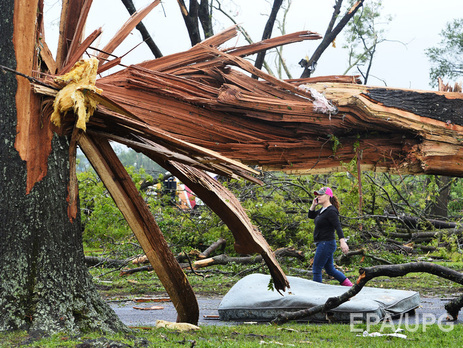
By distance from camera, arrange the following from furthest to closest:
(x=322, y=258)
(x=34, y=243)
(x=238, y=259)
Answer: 1. (x=238, y=259)
2. (x=322, y=258)
3. (x=34, y=243)

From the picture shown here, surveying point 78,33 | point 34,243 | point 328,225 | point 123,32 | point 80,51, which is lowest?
point 34,243

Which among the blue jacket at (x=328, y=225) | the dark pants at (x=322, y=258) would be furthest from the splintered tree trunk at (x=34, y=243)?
the blue jacket at (x=328, y=225)

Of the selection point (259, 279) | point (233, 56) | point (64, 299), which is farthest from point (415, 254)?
point (64, 299)

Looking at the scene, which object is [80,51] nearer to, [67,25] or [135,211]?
[67,25]

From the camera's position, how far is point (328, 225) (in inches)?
294

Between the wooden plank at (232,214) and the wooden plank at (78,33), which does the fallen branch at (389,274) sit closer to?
the wooden plank at (232,214)

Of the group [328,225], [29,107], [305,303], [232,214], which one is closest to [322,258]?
[328,225]

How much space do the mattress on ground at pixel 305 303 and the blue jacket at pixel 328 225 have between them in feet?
4.57

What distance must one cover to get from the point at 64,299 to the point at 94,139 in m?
1.16

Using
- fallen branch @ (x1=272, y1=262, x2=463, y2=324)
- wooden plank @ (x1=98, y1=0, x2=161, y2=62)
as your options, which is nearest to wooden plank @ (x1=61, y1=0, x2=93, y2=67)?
wooden plank @ (x1=98, y1=0, x2=161, y2=62)

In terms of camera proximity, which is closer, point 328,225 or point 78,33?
point 78,33

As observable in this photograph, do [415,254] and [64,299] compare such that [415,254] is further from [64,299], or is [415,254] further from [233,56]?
[64,299]

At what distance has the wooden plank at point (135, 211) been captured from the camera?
4.00 meters

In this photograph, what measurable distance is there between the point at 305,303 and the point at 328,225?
217 centimetres
